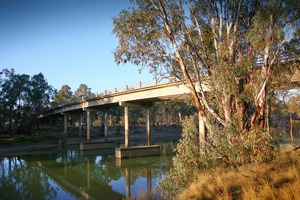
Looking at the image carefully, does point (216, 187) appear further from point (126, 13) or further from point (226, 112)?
point (126, 13)

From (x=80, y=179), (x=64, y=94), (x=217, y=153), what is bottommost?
(x=80, y=179)

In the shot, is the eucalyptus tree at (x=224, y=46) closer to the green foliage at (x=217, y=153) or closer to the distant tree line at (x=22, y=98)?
the green foliage at (x=217, y=153)

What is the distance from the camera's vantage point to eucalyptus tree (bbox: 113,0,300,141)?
12.1 meters

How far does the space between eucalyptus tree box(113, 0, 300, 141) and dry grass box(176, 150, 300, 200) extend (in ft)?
6.16

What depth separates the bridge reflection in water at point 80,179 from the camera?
1593cm

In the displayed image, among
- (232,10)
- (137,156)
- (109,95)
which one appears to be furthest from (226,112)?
(109,95)

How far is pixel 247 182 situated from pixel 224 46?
22.1ft

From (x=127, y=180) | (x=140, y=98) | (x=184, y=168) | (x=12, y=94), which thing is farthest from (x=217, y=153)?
(x=12, y=94)

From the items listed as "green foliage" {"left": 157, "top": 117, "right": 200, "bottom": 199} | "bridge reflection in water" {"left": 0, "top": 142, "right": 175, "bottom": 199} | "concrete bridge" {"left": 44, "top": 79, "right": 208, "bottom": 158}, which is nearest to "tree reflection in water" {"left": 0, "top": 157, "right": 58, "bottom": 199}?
"bridge reflection in water" {"left": 0, "top": 142, "right": 175, "bottom": 199}

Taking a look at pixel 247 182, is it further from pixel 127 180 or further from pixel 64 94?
pixel 64 94

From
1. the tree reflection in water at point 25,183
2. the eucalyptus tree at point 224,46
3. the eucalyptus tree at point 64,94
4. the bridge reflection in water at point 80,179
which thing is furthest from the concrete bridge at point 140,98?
the eucalyptus tree at point 64,94

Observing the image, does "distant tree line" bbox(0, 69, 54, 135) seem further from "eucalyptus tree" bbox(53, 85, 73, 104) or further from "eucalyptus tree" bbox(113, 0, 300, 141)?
"eucalyptus tree" bbox(113, 0, 300, 141)

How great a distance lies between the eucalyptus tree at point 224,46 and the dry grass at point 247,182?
1.88 metres

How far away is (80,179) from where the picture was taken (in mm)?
20438
